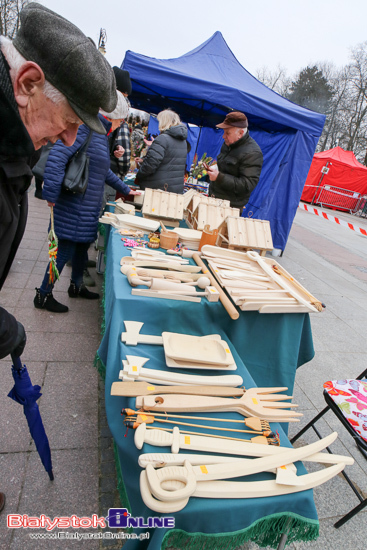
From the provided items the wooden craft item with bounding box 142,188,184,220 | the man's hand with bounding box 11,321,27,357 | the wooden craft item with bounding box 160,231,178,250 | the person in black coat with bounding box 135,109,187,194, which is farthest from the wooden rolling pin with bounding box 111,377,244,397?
the person in black coat with bounding box 135,109,187,194

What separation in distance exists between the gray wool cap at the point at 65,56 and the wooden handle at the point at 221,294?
1.09 metres

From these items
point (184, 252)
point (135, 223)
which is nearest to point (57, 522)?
point (184, 252)

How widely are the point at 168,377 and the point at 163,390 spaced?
0.24ft

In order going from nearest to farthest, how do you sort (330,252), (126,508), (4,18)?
(126,508) < (330,252) < (4,18)

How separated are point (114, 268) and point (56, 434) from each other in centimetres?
104

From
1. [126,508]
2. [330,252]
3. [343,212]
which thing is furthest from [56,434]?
[343,212]

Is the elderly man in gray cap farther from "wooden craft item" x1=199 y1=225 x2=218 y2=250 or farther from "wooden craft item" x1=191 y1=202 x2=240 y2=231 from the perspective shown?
"wooden craft item" x1=191 y1=202 x2=240 y2=231

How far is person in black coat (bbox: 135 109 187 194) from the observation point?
3.44m

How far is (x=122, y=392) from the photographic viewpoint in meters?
1.17

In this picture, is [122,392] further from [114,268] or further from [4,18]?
[4,18]

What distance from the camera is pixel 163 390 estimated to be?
1.22 metres

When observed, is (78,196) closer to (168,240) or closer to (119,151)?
(168,240)

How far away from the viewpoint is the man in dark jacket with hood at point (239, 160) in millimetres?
3512

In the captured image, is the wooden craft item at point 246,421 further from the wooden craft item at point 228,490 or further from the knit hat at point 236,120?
the knit hat at point 236,120
